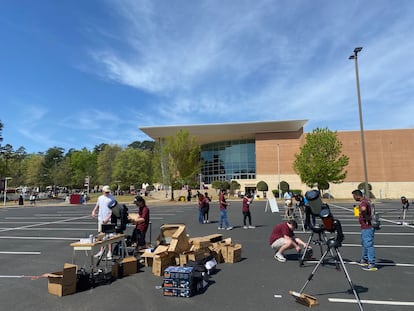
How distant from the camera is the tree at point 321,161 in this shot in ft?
128

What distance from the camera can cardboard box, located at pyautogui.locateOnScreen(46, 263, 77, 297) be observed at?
16.0 ft

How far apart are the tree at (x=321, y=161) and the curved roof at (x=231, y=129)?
13726 millimetres

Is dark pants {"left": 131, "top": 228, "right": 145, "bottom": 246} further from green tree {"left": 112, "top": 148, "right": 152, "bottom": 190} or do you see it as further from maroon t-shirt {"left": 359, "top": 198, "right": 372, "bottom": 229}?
green tree {"left": 112, "top": 148, "right": 152, "bottom": 190}

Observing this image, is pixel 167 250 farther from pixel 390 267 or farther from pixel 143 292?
pixel 390 267

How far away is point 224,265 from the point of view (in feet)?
22.4

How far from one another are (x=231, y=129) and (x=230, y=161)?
8.53 meters

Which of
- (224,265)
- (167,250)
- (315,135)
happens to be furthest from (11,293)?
(315,135)

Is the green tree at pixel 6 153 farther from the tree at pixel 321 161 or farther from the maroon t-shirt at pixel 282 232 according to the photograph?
the maroon t-shirt at pixel 282 232

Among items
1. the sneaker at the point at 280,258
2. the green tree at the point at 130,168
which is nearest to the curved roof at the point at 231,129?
the green tree at the point at 130,168

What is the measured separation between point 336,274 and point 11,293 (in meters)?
6.44

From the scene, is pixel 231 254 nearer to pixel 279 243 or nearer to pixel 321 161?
pixel 279 243

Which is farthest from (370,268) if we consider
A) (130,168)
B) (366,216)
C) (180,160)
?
(130,168)

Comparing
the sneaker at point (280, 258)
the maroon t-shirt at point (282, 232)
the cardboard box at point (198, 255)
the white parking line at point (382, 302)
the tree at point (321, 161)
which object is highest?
the tree at point (321, 161)

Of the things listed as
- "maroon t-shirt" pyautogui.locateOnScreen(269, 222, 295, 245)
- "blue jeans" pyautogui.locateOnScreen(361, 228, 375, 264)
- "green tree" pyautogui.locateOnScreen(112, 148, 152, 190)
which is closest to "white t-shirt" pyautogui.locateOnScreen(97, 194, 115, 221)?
"maroon t-shirt" pyautogui.locateOnScreen(269, 222, 295, 245)
